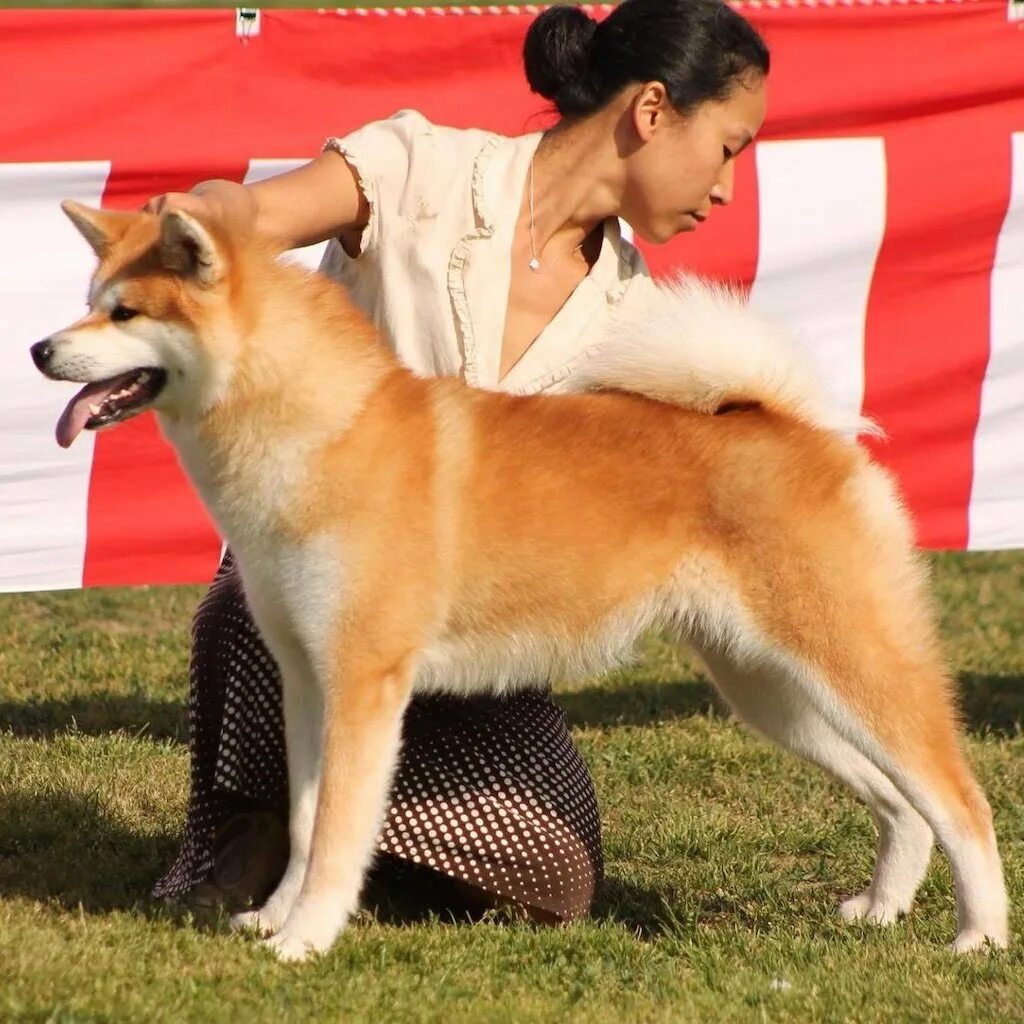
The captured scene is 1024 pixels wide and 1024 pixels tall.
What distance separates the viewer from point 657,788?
461cm

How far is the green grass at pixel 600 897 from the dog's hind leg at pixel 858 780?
0.27 feet

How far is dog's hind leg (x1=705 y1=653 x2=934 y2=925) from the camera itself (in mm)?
3539

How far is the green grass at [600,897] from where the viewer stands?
296 centimetres

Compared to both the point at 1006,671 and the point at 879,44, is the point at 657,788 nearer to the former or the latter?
the point at 1006,671

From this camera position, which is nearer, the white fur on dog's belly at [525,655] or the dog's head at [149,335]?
the dog's head at [149,335]

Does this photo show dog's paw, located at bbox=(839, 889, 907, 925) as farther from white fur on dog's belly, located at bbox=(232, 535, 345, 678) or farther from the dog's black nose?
the dog's black nose

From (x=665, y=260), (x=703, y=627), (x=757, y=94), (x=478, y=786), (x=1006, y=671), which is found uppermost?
(x=757, y=94)

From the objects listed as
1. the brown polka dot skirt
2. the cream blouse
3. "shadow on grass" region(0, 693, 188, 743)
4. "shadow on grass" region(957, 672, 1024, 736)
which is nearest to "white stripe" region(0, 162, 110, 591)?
"shadow on grass" region(0, 693, 188, 743)

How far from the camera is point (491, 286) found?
3658 mm

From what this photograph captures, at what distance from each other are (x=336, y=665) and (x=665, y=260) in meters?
2.42

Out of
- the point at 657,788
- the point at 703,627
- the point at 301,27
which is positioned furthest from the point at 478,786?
the point at 301,27

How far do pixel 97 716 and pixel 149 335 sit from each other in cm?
236

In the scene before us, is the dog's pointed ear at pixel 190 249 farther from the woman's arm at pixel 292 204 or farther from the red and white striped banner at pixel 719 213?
the red and white striped banner at pixel 719 213

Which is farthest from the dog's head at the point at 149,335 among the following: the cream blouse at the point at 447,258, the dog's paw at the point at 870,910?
the dog's paw at the point at 870,910
